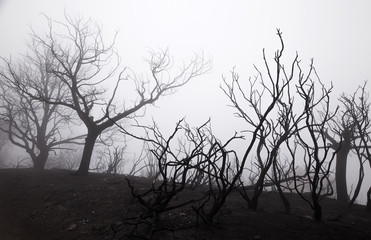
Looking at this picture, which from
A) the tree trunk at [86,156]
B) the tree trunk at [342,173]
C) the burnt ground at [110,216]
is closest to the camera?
the burnt ground at [110,216]

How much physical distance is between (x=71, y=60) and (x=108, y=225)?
7.97 m

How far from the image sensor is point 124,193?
6637 millimetres

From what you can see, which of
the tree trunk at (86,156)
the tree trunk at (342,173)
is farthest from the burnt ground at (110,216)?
the tree trunk at (342,173)

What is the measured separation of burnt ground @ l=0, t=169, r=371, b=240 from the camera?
365 cm

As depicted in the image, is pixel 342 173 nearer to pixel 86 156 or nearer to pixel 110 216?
pixel 110 216

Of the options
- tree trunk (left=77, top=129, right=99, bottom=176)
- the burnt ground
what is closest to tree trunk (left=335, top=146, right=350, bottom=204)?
the burnt ground

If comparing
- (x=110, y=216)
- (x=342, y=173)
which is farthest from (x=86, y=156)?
(x=342, y=173)

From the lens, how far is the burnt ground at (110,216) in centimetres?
365

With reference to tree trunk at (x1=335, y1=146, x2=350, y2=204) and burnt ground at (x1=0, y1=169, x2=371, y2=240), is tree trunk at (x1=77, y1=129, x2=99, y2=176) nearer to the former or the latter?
burnt ground at (x1=0, y1=169, x2=371, y2=240)

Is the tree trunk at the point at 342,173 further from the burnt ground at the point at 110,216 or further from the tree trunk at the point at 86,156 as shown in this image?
the tree trunk at the point at 86,156

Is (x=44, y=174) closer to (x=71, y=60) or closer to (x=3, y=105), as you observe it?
(x=71, y=60)

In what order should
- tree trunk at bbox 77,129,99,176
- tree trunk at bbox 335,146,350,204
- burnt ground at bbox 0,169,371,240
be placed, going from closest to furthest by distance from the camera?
burnt ground at bbox 0,169,371,240 < tree trunk at bbox 335,146,350,204 < tree trunk at bbox 77,129,99,176

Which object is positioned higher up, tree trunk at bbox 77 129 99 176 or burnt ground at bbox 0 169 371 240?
tree trunk at bbox 77 129 99 176

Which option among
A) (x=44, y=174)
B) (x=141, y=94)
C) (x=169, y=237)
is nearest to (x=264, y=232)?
(x=169, y=237)
